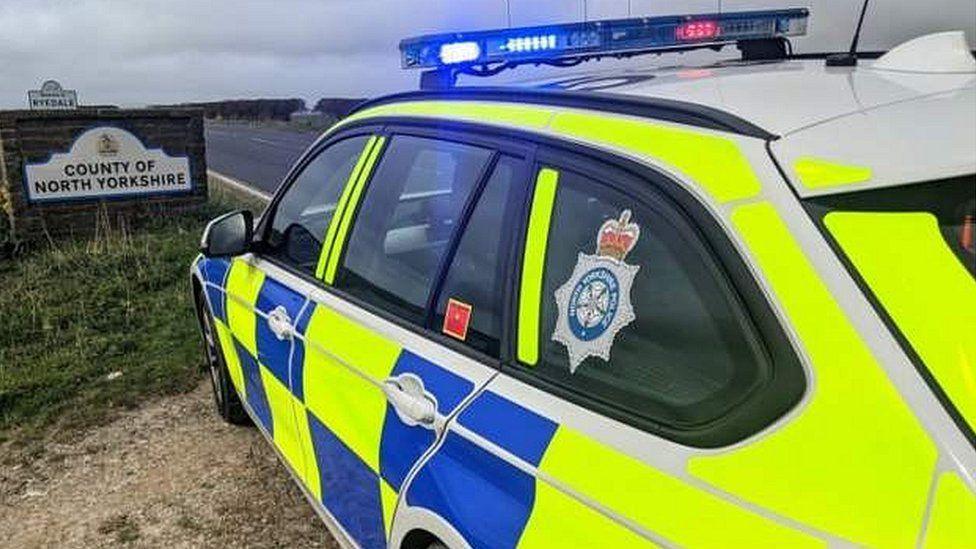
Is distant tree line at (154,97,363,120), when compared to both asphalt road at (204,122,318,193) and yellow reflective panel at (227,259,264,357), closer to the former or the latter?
asphalt road at (204,122,318,193)

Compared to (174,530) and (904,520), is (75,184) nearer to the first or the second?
(174,530)

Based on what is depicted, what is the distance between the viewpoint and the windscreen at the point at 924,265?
1.25 meters

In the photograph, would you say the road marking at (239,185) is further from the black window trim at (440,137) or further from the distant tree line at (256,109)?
the distant tree line at (256,109)

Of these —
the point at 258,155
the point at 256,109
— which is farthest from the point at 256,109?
the point at 258,155

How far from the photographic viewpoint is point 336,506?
2797mm

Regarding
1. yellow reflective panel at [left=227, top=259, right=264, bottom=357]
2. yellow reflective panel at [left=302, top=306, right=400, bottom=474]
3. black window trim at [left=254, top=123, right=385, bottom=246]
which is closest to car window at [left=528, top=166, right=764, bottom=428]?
yellow reflective panel at [left=302, top=306, right=400, bottom=474]

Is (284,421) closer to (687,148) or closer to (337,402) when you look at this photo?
(337,402)

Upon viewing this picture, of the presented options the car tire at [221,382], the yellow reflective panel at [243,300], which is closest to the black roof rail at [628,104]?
the yellow reflective panel at [243,300]

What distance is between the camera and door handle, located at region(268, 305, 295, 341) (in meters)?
3.04

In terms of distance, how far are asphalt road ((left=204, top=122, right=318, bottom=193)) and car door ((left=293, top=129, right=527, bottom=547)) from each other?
14347 mm

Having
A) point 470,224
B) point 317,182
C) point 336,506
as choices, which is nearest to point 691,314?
point 470,224

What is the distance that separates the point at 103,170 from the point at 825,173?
38.7 ft

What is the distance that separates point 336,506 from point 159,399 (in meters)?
2.87

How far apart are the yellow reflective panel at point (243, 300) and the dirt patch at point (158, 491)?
690 millimetres
